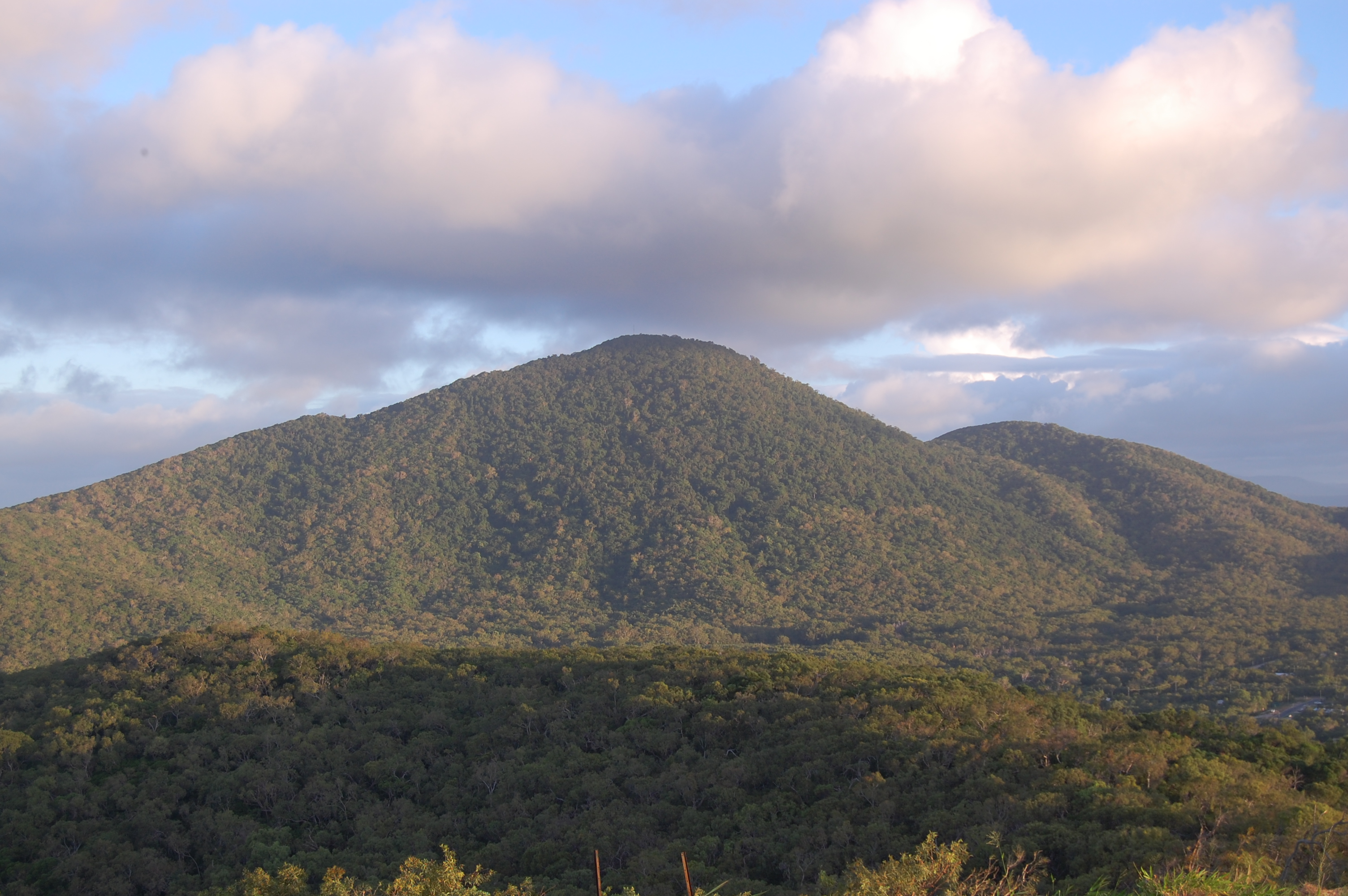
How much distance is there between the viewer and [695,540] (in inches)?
5315

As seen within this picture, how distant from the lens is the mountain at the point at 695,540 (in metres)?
97.9

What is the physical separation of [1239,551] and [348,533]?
137m

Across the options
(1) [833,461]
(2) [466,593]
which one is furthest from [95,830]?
(1) [833,461]

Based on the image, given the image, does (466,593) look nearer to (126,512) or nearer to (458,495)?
(458,495)

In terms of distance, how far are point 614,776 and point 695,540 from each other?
327 ft

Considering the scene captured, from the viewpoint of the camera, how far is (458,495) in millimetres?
154625

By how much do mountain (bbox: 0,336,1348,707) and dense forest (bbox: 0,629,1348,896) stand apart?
46.3 metres

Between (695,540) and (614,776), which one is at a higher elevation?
(695,540)

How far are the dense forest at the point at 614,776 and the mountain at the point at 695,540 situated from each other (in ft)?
152

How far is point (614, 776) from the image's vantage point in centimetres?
3547

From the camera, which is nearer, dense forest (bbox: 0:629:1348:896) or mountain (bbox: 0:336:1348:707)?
dense forest (bbox: 0:629:1348:896)

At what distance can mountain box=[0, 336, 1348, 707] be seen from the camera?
321ft

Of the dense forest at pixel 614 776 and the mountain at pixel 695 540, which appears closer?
the dense forest at pixel 614 776

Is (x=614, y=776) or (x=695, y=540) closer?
(x=614, y=776)
